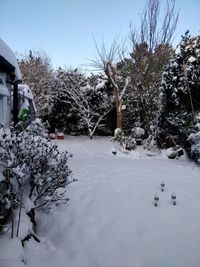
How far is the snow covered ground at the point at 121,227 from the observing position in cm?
280

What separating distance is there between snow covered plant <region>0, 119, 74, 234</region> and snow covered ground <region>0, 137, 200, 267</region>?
1.16ft

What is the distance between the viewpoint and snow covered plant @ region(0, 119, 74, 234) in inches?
114

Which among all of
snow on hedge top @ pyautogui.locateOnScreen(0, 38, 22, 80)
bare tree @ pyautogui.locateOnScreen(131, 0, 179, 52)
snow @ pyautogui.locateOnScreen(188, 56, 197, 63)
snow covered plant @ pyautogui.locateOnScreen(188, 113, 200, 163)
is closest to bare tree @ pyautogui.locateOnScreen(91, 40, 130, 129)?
bare tree @ pyautogui.locateOnScreen(131, 0, 179, 52)

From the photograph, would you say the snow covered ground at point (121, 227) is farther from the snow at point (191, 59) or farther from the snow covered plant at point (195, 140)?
the snow at point (191, 59)

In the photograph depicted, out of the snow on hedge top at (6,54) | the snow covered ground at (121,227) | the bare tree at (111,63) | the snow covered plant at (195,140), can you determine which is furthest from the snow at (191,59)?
the snow on hedge top at (6,54)

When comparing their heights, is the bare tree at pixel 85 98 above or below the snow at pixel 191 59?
below

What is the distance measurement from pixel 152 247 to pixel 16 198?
1779 millimetres

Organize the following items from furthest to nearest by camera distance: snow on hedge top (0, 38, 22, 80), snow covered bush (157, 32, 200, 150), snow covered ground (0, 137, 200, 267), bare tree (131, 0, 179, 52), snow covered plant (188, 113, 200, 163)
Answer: bare tree (131, 0, 179, 52) → snow covered bush (157, 32, 200, 150) → snow covered plant (188, 113, 200, 163) → snow on hedge top (0, 38, 22, 80) → snow covered ground (0, 137, 200, 267)

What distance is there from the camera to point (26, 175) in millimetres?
3373

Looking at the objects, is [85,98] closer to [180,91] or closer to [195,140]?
[180,91]

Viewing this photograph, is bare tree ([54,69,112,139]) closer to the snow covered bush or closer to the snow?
the snow covered bush

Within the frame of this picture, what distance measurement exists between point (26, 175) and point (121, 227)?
1455 mm

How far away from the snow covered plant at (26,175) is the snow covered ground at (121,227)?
35cm

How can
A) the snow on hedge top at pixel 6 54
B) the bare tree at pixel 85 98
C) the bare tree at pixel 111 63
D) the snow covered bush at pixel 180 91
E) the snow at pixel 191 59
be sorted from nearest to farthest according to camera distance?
the snow on hedge top at pixel 6 54 < the snow covered bush at pixel 180 91 < the snow at pixel 191 59 < the bare tree at pixel 111 63 < the bare tree at pixel 85 98
